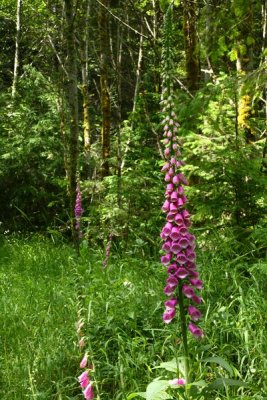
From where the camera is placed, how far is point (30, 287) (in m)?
5.97

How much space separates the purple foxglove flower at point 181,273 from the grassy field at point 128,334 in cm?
45

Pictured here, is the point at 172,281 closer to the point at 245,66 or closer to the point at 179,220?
the point at 179,220

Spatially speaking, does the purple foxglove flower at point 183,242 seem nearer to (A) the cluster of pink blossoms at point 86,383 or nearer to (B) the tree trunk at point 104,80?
(A) the cluster of pink blossoms at point 86,383

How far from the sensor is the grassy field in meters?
3.34

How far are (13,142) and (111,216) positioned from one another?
557 cm

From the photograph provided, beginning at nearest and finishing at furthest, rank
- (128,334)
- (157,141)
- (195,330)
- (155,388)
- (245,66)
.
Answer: (155,388) → (195,330) → (128,334) → (245,66) → (157,141)

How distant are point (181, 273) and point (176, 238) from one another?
0.18 m

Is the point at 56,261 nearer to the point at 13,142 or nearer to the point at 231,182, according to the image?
the point at 231,182

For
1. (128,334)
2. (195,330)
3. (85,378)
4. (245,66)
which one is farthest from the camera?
(245,66)

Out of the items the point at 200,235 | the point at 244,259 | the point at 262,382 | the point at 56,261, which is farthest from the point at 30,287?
the point at 262,382

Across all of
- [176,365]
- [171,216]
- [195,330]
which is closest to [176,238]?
[171,216]

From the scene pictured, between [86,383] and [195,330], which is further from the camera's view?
[195,330]

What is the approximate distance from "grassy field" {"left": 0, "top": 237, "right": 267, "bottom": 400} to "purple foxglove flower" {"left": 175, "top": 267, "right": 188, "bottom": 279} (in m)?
0.45

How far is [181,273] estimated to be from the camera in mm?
2471
